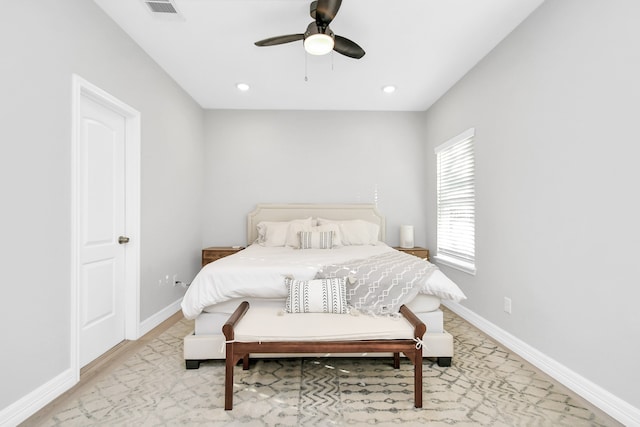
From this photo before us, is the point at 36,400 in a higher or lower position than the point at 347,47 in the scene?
lower

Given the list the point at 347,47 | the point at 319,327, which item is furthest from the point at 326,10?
the point at 319,327

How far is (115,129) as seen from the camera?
2879 millimetres

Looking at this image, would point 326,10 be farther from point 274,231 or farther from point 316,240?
point 274,231

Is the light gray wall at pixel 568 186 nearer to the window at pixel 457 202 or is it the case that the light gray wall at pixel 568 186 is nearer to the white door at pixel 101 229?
the window at pixel 457 202

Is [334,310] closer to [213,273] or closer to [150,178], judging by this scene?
[213,273]

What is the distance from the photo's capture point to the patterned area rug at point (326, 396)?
1828 mm

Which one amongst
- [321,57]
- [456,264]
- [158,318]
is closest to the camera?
[321,57]

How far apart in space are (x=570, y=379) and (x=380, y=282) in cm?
135

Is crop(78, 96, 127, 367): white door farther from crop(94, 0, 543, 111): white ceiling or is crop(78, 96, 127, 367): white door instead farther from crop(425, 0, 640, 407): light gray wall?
crop(425, 0, 640, 407): light gray wall

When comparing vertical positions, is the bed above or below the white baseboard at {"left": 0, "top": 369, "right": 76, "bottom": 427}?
above

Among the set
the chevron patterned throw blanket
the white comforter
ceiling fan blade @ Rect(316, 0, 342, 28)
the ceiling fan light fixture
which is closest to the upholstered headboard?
the chevron patterned throw blanket

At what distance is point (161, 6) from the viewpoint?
2.48 metres

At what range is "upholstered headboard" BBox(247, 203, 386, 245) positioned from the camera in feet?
15.8

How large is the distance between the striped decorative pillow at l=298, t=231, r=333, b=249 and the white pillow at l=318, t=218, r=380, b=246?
372 millimetres
